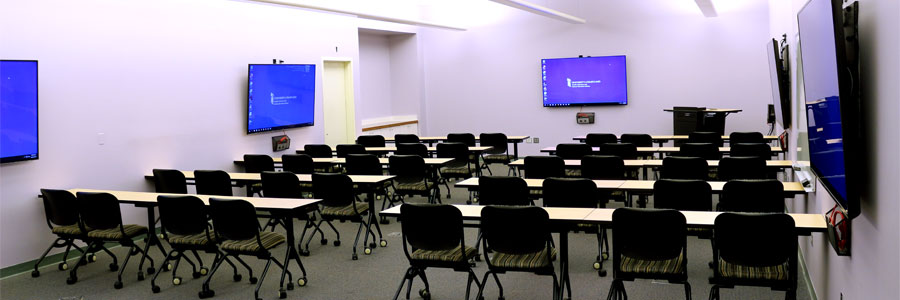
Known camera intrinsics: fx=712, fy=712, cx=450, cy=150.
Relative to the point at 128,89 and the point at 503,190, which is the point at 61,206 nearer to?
the point at 128,89

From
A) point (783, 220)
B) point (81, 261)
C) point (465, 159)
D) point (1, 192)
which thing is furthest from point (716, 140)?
point (1, 192)

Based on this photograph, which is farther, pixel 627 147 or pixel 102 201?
pixel 627 147

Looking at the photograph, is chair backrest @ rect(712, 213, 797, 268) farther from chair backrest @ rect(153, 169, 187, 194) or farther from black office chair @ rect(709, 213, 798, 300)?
chair backrest @ rect(153, 169, 187, 194)

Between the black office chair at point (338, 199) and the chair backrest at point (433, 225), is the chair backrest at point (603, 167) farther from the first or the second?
the chair backrest at point (433, 225)

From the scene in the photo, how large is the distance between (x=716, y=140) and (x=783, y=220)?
19.5 feet

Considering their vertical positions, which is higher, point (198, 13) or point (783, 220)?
point (198, 13)

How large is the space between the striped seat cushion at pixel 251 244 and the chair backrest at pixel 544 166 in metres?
2.71

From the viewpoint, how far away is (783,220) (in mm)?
3828

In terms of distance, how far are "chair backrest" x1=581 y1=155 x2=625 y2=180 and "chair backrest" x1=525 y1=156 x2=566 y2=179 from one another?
0.23m

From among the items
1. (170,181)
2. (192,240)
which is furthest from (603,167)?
(170,181)

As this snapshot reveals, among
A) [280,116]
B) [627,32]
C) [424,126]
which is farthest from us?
[424,126]

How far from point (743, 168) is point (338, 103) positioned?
7.76 metres

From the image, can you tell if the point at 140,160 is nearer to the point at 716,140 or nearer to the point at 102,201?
the point at 102,201

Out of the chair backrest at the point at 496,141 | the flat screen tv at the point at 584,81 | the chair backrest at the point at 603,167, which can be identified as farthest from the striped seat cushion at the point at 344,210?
the flat screen tv at the point at 584,81
